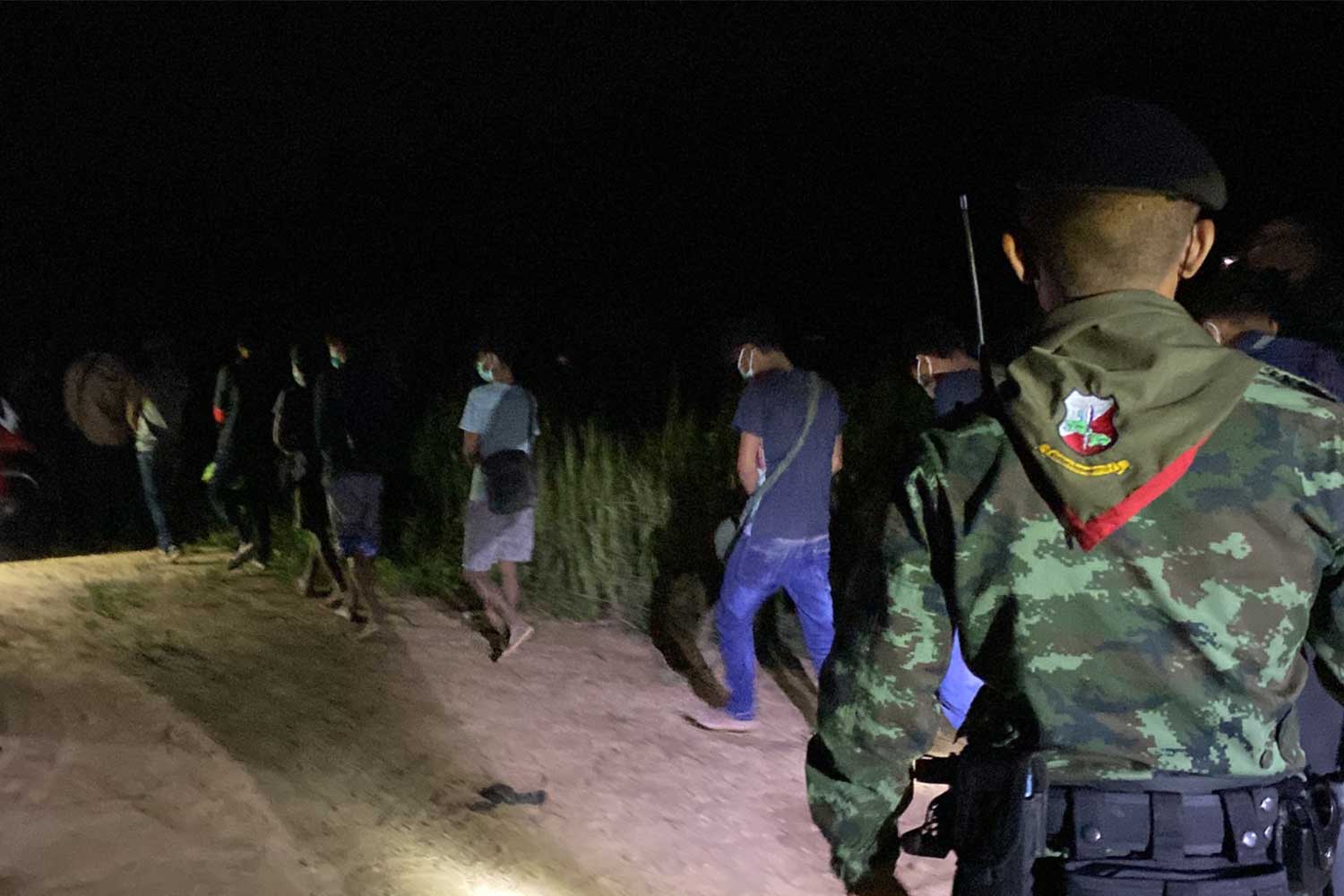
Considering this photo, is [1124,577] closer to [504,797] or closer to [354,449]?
[504,797]

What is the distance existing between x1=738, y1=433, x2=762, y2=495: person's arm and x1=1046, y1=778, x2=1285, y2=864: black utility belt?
3.52 metres

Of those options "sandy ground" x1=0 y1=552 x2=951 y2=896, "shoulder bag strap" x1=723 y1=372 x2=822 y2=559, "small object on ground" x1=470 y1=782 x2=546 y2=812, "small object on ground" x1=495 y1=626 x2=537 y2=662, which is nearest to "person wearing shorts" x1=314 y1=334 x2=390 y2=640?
"sandy ground" x1=0 y1=552 x2=951 y2=896

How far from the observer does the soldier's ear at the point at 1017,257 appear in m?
1.96

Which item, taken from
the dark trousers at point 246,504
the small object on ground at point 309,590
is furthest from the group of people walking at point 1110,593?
the dark trousers at point 246,504

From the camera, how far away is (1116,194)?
5.80 feet

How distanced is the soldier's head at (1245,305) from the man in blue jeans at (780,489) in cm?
176

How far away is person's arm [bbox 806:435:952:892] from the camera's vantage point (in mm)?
1769

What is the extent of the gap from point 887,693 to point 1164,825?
17.3 inches

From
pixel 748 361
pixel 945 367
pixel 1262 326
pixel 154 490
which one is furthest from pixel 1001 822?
pixel 154 490

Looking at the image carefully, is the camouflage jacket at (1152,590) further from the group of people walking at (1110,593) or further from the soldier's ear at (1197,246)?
the soldier's ear at (1197,246)

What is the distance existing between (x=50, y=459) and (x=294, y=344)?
14.2 feet

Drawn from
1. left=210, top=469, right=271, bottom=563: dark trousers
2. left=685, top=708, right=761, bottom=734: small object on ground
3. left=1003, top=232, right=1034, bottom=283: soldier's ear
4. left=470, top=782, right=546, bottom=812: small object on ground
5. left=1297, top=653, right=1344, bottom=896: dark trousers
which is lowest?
left=685, top=708, right=761, bottom=734: small object on ground

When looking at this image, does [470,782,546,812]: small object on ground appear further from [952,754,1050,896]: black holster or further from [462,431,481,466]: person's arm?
[952,754,1050,896]: black holster

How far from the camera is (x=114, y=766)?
468 cm
